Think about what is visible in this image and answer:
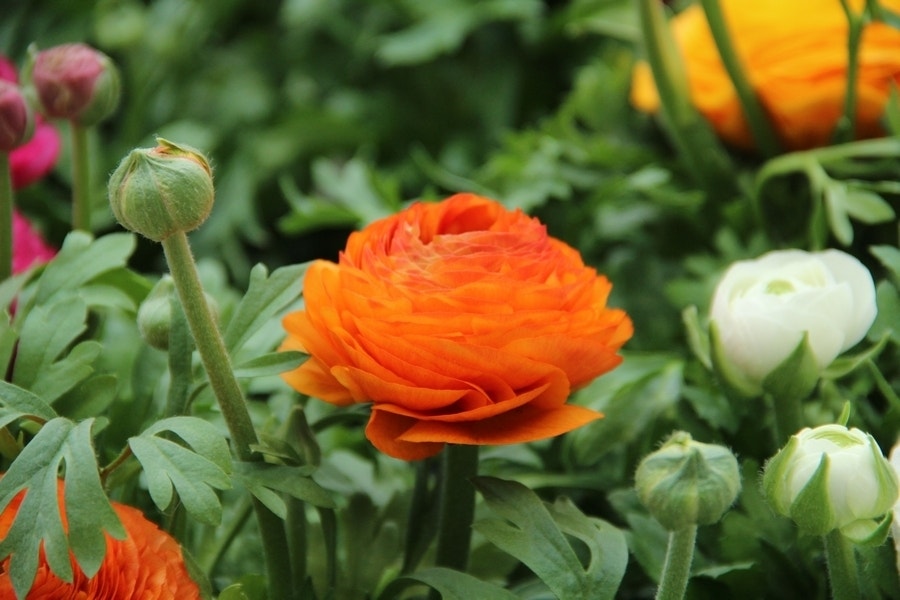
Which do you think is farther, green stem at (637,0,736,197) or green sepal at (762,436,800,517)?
green stem at (637,0,736,197)

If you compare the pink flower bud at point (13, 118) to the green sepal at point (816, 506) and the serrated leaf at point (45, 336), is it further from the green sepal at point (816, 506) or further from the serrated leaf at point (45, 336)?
the green sepal at point (816, 506)

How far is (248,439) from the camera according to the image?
1.02 feet

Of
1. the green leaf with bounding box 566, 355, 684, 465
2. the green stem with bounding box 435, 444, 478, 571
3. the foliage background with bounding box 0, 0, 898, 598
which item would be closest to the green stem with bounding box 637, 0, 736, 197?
the foliage background with bounding box 0, 0, 898, 598

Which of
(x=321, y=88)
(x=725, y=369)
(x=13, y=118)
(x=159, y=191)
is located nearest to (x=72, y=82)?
(x=13, y=118)

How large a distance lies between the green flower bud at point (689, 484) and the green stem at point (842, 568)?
0.16 feet

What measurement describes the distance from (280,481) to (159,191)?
86mm

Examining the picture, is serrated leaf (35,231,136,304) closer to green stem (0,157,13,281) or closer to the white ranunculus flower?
green stem (0,157,13,281)

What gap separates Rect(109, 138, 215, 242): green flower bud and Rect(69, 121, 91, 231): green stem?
14 cm

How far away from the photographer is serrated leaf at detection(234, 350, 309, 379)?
31 cm

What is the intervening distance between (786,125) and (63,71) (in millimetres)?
317

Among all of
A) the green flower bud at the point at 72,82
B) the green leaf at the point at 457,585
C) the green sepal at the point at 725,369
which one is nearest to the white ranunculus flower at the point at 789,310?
the green sepal at the point at 725,369

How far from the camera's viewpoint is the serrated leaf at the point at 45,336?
335 mm

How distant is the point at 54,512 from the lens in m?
0.28

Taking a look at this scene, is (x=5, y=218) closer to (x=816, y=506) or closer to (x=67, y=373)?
(x=67, y=373)
